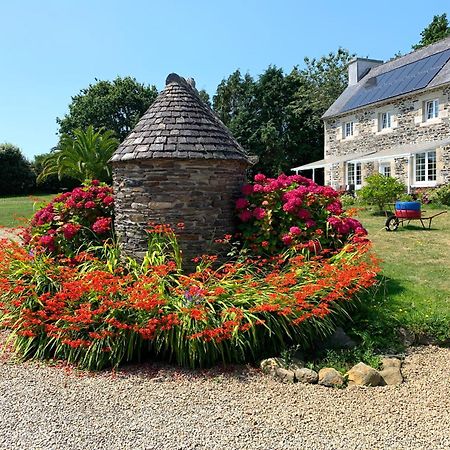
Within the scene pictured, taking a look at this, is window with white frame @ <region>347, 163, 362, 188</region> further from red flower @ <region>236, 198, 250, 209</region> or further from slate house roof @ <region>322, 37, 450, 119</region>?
red flower @ <region>236, 198, 250, 209</region>

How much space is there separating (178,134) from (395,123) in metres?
22.6

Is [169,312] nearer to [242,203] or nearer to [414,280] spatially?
[242,203]

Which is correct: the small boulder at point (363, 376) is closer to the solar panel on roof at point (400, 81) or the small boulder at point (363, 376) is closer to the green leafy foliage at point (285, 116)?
the solar panel on roof at point (400, 81)

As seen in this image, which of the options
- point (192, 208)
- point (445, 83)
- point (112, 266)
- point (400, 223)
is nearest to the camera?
point (112, 266)

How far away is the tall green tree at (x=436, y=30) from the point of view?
128 feet

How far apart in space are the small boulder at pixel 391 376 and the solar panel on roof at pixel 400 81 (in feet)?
73.1

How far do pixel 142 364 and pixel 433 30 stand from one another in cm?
4540

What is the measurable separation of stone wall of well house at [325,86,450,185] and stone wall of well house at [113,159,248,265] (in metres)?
19.2

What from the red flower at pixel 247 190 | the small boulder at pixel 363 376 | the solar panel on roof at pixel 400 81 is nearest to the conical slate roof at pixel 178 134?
the red flower at pixel 247 190

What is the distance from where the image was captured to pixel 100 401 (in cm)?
407

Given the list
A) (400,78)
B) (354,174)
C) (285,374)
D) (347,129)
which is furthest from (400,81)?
(285,374)

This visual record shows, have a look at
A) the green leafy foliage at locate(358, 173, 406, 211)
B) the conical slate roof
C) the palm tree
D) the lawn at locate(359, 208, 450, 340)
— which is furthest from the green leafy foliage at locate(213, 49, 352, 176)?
the conical slate roof

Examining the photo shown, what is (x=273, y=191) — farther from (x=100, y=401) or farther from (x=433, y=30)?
(x=433, y=30)

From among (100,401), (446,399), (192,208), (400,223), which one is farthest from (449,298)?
(400,223)
